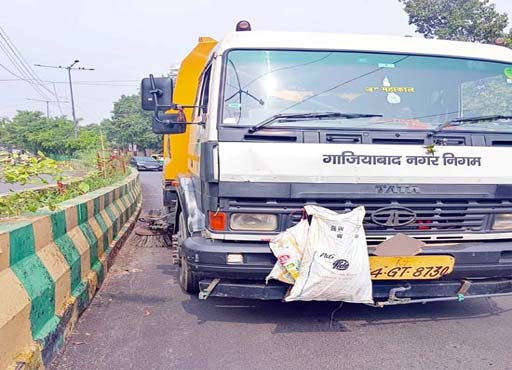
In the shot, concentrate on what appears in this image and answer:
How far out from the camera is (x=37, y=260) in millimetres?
3766

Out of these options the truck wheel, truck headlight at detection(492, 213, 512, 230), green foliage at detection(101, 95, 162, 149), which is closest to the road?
the truck wheel

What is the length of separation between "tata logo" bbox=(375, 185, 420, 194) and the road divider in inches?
98.0

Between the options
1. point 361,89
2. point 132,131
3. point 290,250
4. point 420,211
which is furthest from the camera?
point 132,131

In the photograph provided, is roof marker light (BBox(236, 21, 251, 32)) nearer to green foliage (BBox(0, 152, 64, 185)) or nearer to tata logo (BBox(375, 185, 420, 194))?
tata logo (BBox(375, 185, 420, 194))

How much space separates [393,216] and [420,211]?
8.8 inches

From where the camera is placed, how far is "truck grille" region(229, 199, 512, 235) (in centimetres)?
398

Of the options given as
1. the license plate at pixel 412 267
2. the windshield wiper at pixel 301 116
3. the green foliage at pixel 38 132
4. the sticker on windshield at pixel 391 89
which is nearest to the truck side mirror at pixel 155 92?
the windshield wiper at pixel 301 116

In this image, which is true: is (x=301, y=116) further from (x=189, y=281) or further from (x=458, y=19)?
(x=458, y=19)

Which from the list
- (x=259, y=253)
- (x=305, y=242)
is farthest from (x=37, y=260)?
(x=305, y=242)

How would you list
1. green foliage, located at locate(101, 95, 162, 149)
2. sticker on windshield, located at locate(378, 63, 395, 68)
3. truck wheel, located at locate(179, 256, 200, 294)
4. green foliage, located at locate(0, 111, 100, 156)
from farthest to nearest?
green foliage, located at locate(101, 95, 162, 149), green foliage, located at locate(0, 111, 100, 156), truck wheel, located at locate(179, 256, 200, 294), sticker on windshield, located at locate(378, 63, 395, 68)

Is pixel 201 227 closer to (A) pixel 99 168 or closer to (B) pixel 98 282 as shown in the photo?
(B) pixel 98 282

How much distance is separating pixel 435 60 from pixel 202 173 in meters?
2.22

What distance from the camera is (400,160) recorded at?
4055 mm

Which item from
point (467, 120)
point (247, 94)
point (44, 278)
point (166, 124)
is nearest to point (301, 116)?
point (247, 94)
